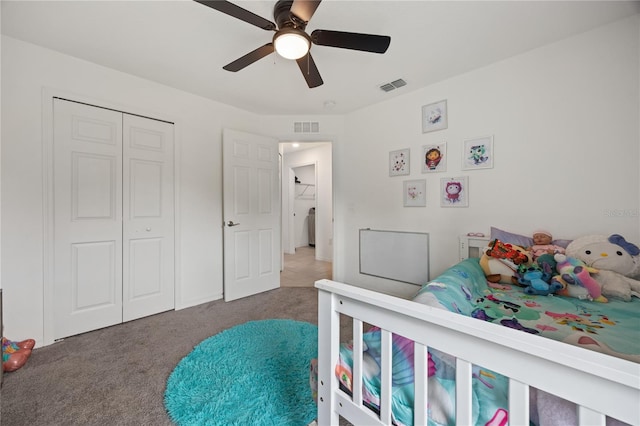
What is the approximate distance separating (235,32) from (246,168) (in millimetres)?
1476

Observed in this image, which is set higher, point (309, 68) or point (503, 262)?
point (309, 68)

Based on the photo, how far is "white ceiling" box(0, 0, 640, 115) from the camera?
5.06ft

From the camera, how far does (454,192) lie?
93.7 inches

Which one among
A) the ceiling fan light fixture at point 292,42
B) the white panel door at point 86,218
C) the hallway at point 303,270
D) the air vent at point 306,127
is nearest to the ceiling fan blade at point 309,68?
the ceiling fan light fixture at point 292,42

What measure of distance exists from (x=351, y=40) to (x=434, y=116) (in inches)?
57.1

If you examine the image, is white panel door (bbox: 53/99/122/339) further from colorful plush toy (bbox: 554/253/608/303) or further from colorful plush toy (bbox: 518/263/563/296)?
colorful plush toy (bbox: 554/253/608/303)

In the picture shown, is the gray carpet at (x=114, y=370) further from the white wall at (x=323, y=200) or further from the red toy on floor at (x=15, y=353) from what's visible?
the white wall at (x=323, y=200)

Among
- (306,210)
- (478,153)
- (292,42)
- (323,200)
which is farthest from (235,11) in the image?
(306,210)

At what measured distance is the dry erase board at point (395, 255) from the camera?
2.62 metres

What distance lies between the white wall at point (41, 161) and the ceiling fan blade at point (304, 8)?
187 cm

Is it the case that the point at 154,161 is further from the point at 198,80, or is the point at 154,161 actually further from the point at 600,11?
the point at 600,11

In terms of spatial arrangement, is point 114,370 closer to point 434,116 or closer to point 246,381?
point 246,381

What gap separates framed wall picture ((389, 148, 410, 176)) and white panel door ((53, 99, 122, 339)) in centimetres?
271

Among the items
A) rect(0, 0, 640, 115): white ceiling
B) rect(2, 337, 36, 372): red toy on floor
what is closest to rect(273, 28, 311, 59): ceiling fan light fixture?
rect(0, 0, 640, 115): white ceiling
